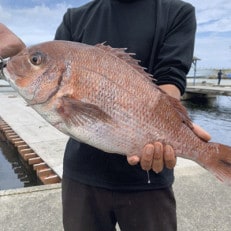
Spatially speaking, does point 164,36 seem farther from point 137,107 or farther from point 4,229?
Result: point 4,229

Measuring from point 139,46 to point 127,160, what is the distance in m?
0.69

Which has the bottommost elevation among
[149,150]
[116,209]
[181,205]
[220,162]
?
[181,205]

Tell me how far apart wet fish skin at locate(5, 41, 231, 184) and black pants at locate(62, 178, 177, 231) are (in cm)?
36

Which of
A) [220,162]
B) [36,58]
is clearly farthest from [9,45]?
[220,162]

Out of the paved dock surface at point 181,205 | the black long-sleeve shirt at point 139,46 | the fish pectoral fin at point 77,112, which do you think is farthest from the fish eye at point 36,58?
the paved dock surface at point 181,205

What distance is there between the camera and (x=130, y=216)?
1.92 m

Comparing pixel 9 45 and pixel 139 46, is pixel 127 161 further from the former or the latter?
pixel 9 45

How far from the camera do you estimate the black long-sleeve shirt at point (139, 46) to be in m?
1.91

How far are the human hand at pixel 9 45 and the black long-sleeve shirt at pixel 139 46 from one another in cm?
41

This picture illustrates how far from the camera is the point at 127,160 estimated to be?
1.83 m

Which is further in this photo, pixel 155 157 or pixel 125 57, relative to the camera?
pixel 125 57

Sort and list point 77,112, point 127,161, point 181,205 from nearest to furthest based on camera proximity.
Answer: point 77,112 < point 127,161 < point 181,205

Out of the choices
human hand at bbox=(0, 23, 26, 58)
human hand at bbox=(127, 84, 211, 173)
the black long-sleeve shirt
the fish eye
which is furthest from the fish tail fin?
human hand at bbox=(0, 23, 26, 58)

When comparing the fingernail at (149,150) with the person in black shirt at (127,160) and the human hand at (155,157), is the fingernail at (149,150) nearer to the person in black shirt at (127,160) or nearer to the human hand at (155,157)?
the human hand at (155,157)
